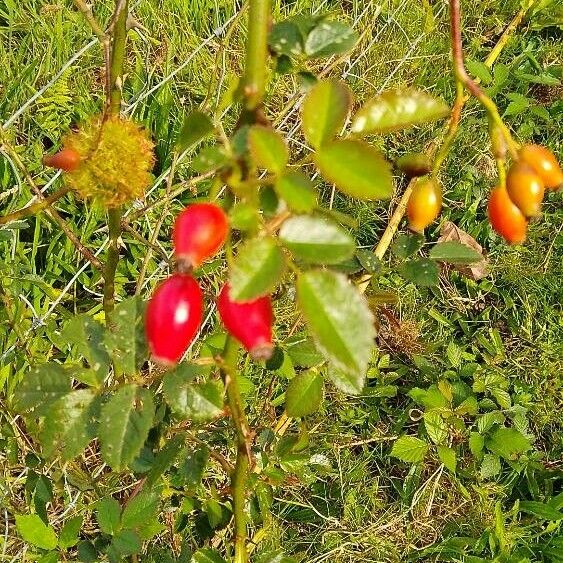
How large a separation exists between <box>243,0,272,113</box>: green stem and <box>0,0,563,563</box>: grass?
104cm

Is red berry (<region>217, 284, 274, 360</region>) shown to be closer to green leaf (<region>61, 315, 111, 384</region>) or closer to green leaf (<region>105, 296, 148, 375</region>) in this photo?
green leaf (<region>105, 296, 148, 375</region>)

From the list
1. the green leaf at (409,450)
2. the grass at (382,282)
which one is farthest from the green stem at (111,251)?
the green leaf at (409,450)

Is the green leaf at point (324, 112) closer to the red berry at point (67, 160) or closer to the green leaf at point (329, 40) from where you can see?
the green leaf at point (329, 40)

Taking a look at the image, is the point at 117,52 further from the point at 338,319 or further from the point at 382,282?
the point at 382,282

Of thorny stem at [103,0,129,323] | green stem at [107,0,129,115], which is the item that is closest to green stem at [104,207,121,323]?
thorny stem at [103,0,129,323]

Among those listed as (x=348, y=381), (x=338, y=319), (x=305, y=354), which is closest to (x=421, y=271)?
(x=305, y=354)

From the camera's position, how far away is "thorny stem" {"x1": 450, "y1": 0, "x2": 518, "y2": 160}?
0.62 m

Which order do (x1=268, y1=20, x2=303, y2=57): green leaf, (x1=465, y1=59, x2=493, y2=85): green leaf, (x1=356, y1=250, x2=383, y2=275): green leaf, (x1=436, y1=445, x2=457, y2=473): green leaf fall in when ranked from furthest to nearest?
1. (x1=465, y1=59, x2=493, y2=85): green leaf
2. (x1=436, y1=445, x2=457, y2=473): green leaf
3. (x1=356, y1=250, x2=383, y2=275): green leaf
4. (x1=268, y1=20, x2=303, y2=57): green leaf

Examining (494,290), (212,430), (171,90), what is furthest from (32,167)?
(494,290)

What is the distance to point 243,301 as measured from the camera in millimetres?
544

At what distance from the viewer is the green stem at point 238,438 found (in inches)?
31.0

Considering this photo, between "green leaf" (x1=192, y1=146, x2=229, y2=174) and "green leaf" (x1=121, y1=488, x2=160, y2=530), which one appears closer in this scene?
"green leaf" (x1=192, y1=146, x2=229, y2=174)

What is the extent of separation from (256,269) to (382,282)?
1.63 meters

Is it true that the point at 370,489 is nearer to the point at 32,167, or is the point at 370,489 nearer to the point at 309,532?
the point at 309,532
